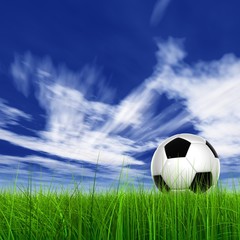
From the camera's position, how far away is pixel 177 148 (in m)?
6.08

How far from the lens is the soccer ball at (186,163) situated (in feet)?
18.7

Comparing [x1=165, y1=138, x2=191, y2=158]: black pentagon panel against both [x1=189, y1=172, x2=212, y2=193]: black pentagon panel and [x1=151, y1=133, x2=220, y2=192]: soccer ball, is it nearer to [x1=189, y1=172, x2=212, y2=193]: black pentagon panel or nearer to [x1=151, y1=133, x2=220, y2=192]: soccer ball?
Result: [x1=151, y1=133, x2=220, y2=192]: soccer ball

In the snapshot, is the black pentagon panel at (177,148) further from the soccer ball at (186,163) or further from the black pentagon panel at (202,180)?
the black pentagon panel at (202,180)

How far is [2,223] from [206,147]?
4105 millimetres

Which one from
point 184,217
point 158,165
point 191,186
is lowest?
point 184,217

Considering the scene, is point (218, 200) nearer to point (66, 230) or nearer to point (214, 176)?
point (66, 230)

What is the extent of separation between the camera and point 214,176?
6.00m

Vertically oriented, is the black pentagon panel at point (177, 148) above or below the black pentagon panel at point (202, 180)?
above

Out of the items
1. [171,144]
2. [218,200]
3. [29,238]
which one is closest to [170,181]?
[171,144]

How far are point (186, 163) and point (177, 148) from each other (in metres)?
0.31

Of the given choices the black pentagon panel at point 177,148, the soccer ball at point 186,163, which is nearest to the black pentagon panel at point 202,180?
the soccer ball at point 186,163

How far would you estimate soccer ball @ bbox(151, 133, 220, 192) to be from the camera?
571 centimetres

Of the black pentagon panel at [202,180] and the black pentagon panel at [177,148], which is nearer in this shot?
the black pentagon panel at [202,180]

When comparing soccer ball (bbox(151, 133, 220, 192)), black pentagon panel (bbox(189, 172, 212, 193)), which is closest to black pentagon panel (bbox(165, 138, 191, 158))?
soccer ball (bbox(151, 133, 220, 192))
